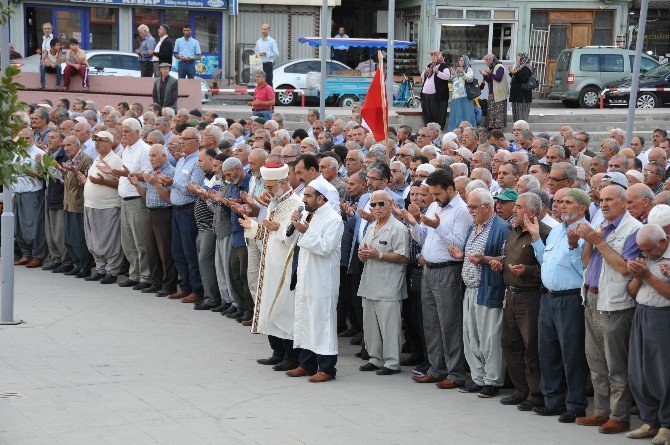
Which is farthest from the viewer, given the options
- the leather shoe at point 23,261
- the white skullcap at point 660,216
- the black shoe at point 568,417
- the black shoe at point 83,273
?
the leather shoe at point 23,261

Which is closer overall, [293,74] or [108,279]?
[108,279]

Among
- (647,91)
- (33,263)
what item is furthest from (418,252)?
(647,91)

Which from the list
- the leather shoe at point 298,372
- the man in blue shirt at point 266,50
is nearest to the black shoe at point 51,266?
the leather shoe at point 298,372

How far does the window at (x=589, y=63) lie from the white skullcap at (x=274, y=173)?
81.0 ft

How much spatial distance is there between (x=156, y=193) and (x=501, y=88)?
10789 mm

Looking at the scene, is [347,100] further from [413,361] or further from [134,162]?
[413,361]

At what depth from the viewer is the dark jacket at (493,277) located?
35.4 feet

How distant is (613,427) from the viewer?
984cm

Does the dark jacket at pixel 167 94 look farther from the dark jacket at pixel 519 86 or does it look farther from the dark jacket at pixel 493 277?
the dark jacket at pixel 493 277

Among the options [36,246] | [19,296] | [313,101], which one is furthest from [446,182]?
[313,101]

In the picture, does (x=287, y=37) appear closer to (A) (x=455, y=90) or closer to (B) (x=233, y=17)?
(B) (x=233, y=17)

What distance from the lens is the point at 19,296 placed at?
50.6 feet

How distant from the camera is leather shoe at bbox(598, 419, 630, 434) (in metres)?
9.84

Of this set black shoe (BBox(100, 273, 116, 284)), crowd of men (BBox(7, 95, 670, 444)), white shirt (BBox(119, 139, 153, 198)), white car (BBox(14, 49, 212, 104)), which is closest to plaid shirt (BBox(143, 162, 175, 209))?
crowd of men (BBox(7, 95, 670, 444))
